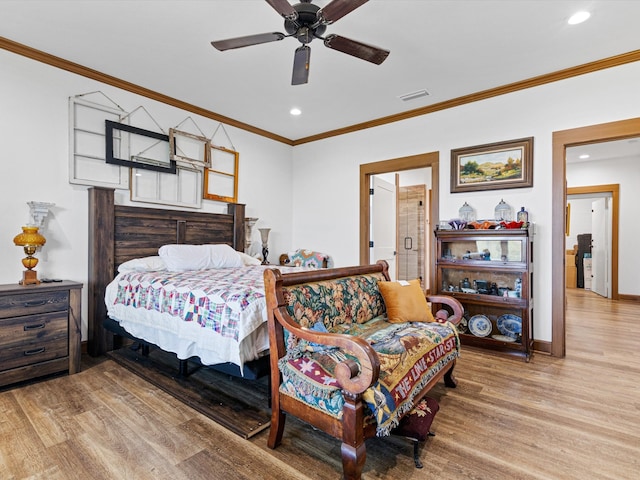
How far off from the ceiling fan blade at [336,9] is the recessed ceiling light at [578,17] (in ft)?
5.96

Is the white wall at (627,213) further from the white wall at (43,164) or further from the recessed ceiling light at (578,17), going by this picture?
the white wall at (43,164)

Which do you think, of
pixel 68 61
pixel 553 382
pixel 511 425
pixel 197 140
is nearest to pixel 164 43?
pixel 68 61

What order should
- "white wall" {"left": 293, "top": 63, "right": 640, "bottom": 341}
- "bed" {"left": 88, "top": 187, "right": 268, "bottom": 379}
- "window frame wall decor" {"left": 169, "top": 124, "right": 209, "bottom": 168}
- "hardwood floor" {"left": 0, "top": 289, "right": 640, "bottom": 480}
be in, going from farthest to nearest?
"window frame wall decor" {"left": 169, "top": 124, "right": 209, "bottom": 168}
"white wall" {"left": 293, "top": 63, "right": 640, "bottom": 341}
"bed" {"left": 88, "top": 187, "right": 268, "bottom": 379}
"hardwood floor" {"left": 0, "top": 289, "right": 640, "bottom": 480}

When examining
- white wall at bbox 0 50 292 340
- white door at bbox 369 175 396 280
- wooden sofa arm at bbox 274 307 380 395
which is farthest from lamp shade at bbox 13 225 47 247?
white door at bbox 369 175 396 280

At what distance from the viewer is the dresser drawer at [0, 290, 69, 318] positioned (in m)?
2.50

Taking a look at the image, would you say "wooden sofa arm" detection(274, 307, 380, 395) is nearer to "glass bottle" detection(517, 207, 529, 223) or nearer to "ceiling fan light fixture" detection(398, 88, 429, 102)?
"glass bottle" detection(517, 207, 529, 223)

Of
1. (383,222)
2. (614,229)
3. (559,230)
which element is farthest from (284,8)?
(614,229)

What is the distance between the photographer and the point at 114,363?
3076mm

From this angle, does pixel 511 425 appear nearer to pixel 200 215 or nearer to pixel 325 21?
pixel 325 21

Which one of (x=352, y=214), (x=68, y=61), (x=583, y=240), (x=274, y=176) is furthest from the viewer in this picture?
(x=583, y=240)

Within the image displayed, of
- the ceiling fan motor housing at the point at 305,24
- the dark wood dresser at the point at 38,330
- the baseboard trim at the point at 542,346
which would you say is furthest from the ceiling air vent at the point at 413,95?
the dark wood dresser at the point at 38,330

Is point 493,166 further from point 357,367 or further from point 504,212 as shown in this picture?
point 357,367

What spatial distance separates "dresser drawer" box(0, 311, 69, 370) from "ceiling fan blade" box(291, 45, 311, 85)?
2.79 meters

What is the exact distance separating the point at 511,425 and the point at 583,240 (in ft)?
26.6
